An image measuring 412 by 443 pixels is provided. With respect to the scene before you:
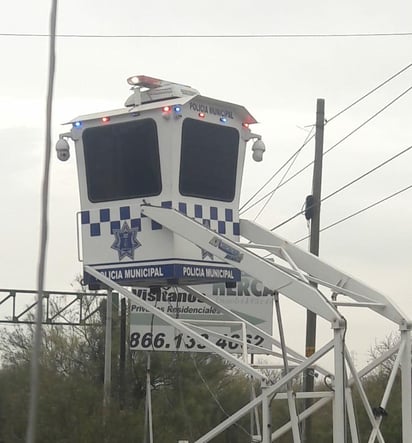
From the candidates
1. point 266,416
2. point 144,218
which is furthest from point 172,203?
point 266,416

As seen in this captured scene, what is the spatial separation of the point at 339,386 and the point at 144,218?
376cm

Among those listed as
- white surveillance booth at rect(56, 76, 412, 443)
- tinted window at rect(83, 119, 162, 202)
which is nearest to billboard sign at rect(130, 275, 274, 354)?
white surveillance booth at rect(56, 76, 412, 443)

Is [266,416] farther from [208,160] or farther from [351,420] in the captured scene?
[208,160]

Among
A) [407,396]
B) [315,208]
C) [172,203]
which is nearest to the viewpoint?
[407,396]

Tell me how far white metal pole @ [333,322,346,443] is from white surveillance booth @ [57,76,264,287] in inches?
119

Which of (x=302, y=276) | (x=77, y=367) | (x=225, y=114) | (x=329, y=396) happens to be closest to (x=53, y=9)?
(x=302, y=276)

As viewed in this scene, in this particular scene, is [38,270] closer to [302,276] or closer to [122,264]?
[302,276]

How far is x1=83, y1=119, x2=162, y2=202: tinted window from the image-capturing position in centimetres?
1382

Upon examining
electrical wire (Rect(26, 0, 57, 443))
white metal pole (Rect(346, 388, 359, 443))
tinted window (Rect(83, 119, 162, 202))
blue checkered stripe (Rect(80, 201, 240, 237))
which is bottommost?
electrical wire (Rect(26, 0, 57, 443))

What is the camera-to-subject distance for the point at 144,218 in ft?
44.8

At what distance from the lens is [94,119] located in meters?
14.2

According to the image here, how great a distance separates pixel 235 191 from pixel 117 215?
173 cm

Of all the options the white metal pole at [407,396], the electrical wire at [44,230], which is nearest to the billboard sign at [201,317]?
the white metal pole at [407,396]

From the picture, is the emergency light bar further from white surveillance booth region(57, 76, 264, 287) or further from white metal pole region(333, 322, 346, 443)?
white metal pole region(333, 322, 346, 443)
